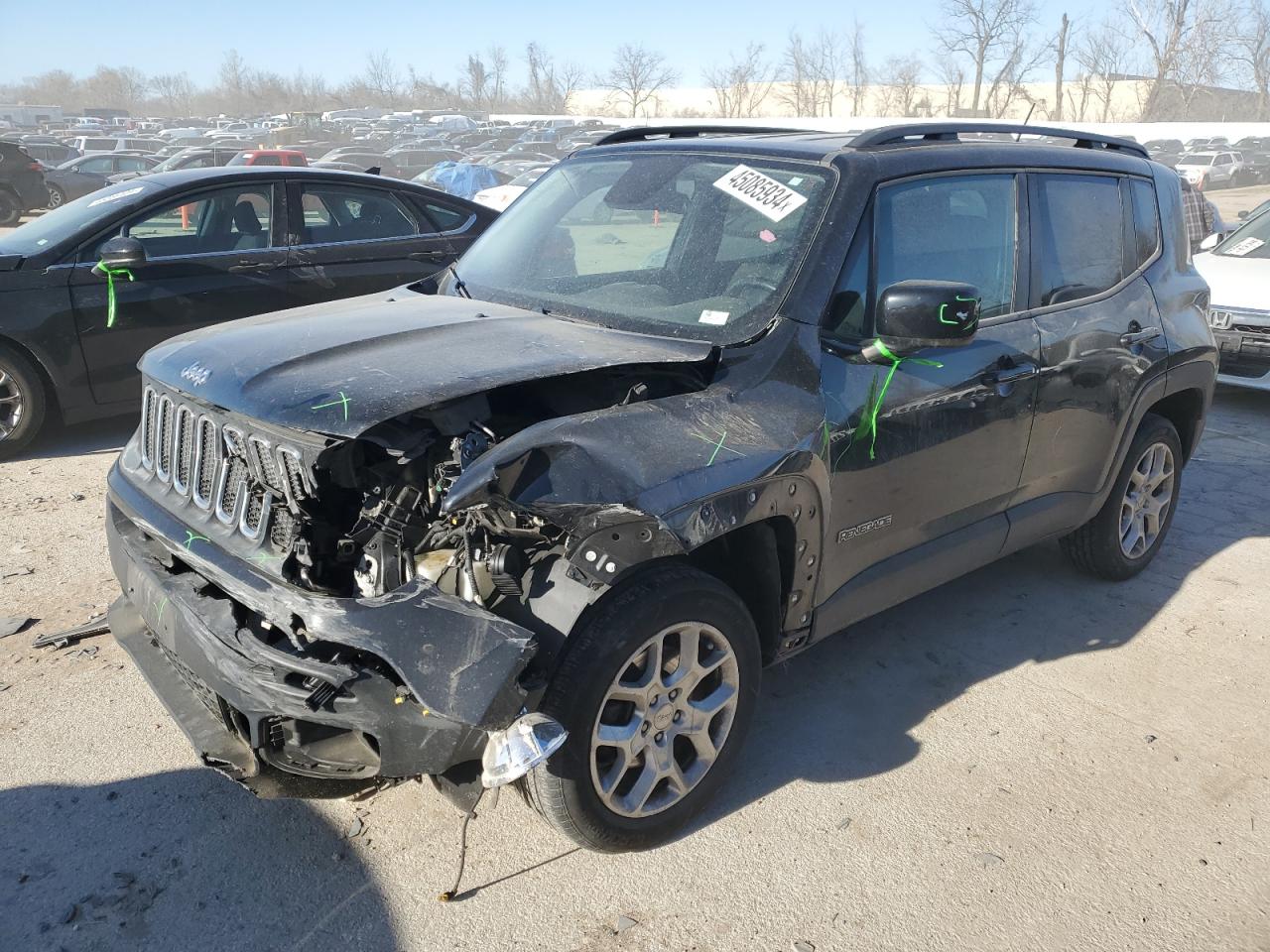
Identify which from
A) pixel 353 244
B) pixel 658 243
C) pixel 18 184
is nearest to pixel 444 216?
pixel 353 244

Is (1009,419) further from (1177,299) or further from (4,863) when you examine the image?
(4,863)

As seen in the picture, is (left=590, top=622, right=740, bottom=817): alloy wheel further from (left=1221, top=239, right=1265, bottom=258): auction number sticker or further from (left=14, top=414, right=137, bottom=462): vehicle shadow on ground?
(left=1221, top=239, right=1265, bottom=258): auction number sticker

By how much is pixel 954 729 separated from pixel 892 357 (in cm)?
139

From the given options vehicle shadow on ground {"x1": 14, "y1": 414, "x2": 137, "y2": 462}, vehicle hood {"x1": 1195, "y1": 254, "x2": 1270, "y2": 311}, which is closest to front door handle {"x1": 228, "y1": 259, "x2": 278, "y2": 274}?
vehicle shadow on ground {"x1": 14, "y1": 414, "x2": 137, "y2": 462}

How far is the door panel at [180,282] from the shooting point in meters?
6.18

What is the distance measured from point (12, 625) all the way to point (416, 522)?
2536mm

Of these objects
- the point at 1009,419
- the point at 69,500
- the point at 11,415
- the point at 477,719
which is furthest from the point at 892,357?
the point at 11,415

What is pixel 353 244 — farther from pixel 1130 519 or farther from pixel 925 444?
pixel 1130 519

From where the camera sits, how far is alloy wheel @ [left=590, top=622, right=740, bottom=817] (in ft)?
9.01

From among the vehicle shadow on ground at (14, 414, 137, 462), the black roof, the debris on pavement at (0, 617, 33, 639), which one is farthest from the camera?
the vehicle shadow on ground at (14, 414, 137, 462)

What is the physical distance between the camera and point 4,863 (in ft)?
9.12

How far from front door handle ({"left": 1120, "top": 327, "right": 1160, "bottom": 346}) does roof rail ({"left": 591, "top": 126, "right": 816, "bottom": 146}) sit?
5.39 ft

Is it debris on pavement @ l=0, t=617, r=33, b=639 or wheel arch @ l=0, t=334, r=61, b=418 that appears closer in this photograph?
debris on pavement @ l=0, t=617, r=33, b=639

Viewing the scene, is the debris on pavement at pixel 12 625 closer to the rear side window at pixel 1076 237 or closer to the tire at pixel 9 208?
the rear side window at pixel 1076 237
